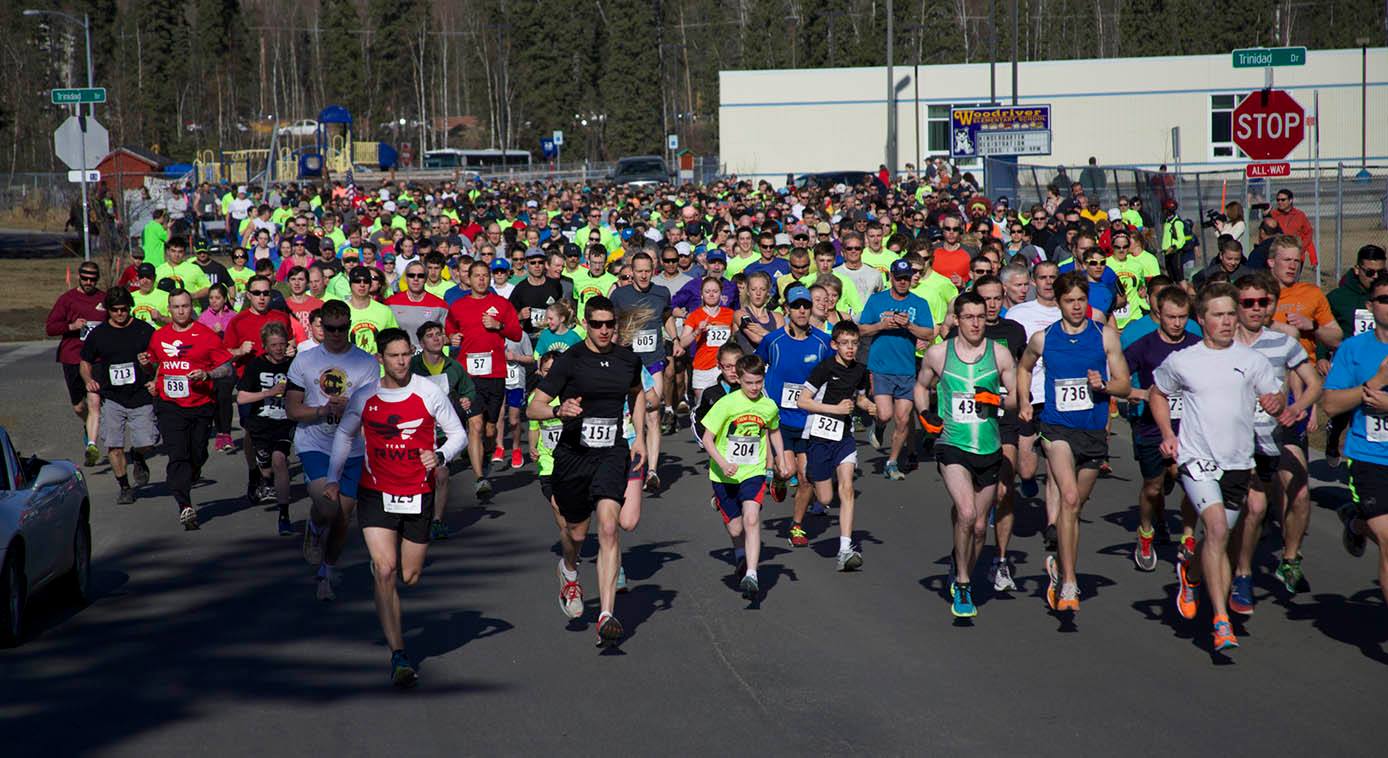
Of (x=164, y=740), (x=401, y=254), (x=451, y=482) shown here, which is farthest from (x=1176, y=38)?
(x=164, y=740)

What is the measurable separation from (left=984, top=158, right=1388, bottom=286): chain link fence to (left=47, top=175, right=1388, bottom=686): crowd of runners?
5.79 metres

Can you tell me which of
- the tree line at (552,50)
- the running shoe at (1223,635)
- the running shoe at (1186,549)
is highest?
the tree line at (552,50)

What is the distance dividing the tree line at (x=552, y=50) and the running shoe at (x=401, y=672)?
7771cm

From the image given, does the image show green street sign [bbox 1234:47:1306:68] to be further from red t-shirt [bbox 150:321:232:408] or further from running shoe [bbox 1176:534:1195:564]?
red t-shirt [bbox 150:321:232:408]

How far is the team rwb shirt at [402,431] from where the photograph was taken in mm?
7816

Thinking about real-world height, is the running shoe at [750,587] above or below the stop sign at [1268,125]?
below

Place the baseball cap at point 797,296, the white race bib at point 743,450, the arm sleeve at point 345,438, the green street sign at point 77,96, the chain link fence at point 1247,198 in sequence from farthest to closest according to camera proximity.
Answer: the green street sign at point 77,96, the chain link fence at point 1247,198, the baseball cap at point 797,296, the white race bib at point 743,450, the arm sleeve at point 345,438

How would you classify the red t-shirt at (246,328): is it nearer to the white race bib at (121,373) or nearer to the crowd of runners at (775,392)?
the crowd of runners at (775,392)

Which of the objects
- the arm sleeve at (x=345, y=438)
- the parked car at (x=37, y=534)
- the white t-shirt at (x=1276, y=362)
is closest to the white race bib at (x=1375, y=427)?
the white t-shirt at (x=1276, y=362)

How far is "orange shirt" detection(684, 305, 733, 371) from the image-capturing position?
1449 cm

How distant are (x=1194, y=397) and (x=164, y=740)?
5329 mm

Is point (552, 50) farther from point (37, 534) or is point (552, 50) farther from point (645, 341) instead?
point (37, 534)

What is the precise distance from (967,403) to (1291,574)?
229 cm

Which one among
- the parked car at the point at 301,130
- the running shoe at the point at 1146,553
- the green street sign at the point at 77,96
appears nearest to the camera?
the running shoe at the point at 1146,553
